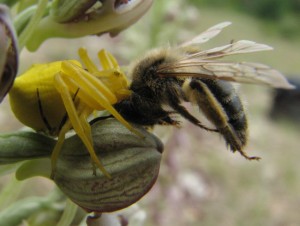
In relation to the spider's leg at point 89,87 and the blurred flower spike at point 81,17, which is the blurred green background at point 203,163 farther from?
the spider's leg at point 89,87

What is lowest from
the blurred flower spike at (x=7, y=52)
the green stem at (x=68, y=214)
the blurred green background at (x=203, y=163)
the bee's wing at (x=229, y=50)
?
the blurred green background at (x=203, y=163)

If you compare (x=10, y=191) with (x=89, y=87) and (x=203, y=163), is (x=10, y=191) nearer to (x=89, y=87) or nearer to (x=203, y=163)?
(x=89, y=87)

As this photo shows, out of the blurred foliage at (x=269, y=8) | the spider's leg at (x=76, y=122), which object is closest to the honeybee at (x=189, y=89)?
the spider's leg at (x=76, y=122)

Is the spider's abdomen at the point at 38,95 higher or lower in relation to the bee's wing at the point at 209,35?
higher

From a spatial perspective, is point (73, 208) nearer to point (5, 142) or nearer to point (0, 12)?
point (5, 142)

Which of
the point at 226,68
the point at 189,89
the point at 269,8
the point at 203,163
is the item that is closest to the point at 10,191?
the point at 189,89

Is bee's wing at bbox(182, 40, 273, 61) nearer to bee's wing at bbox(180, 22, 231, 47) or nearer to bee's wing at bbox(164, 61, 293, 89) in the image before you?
bee's wing at bbox(164, 61, 293, 89)

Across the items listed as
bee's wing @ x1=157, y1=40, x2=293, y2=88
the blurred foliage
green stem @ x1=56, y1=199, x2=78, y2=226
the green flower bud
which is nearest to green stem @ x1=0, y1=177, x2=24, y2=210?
green stem @ x1=56, y1=199, x2=78, y2=226
